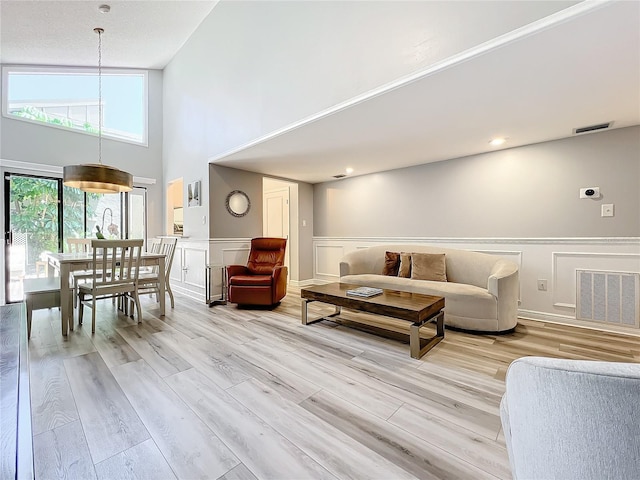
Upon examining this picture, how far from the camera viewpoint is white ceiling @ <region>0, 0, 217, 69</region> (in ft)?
12.0

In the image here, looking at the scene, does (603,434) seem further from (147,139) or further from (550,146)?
(147,139)

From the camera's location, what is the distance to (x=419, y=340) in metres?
2.56

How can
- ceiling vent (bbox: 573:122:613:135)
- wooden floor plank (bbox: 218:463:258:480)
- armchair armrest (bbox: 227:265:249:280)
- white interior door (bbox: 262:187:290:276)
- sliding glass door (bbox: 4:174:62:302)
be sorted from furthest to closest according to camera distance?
white interior door (bbox: 262:187:290:276) < sliding glass door (bbox: 4:174:62:302) < armchair armrest (bbox: 227:265:249:280) < ceiling vent (bbox: 573:122:613:135) < wooden floor plank (bbox: 218:463:258:480)

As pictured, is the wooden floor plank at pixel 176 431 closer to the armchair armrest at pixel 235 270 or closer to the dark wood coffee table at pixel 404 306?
the dark wood coffee table at pixel 404 306

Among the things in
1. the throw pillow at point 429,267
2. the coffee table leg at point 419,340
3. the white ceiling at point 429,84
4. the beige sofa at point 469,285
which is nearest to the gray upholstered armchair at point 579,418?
the coffee table leg at point 419,340

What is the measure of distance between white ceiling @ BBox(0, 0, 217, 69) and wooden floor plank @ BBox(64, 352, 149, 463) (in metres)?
4.24

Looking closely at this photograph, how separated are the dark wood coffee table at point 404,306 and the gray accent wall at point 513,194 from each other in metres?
1.74

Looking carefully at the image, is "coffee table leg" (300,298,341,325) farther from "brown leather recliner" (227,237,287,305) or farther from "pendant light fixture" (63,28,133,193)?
"pendant light fixture" (63,28,133,193)

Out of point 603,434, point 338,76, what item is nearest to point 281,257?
point 338,76

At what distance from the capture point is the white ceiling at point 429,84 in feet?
5.74

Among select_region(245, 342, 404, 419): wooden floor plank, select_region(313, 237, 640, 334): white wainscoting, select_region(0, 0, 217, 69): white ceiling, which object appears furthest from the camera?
select_region(0, 0, 217, 69): white ceiling

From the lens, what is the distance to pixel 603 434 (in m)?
0.58

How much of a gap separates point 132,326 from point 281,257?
6.85ft

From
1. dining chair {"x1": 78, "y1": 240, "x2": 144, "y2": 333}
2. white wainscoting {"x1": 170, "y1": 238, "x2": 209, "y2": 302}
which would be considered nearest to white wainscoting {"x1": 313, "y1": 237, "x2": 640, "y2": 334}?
white wainscoting {"x1": 170, "y1": 238, "x2": 209, "y2": 302}
